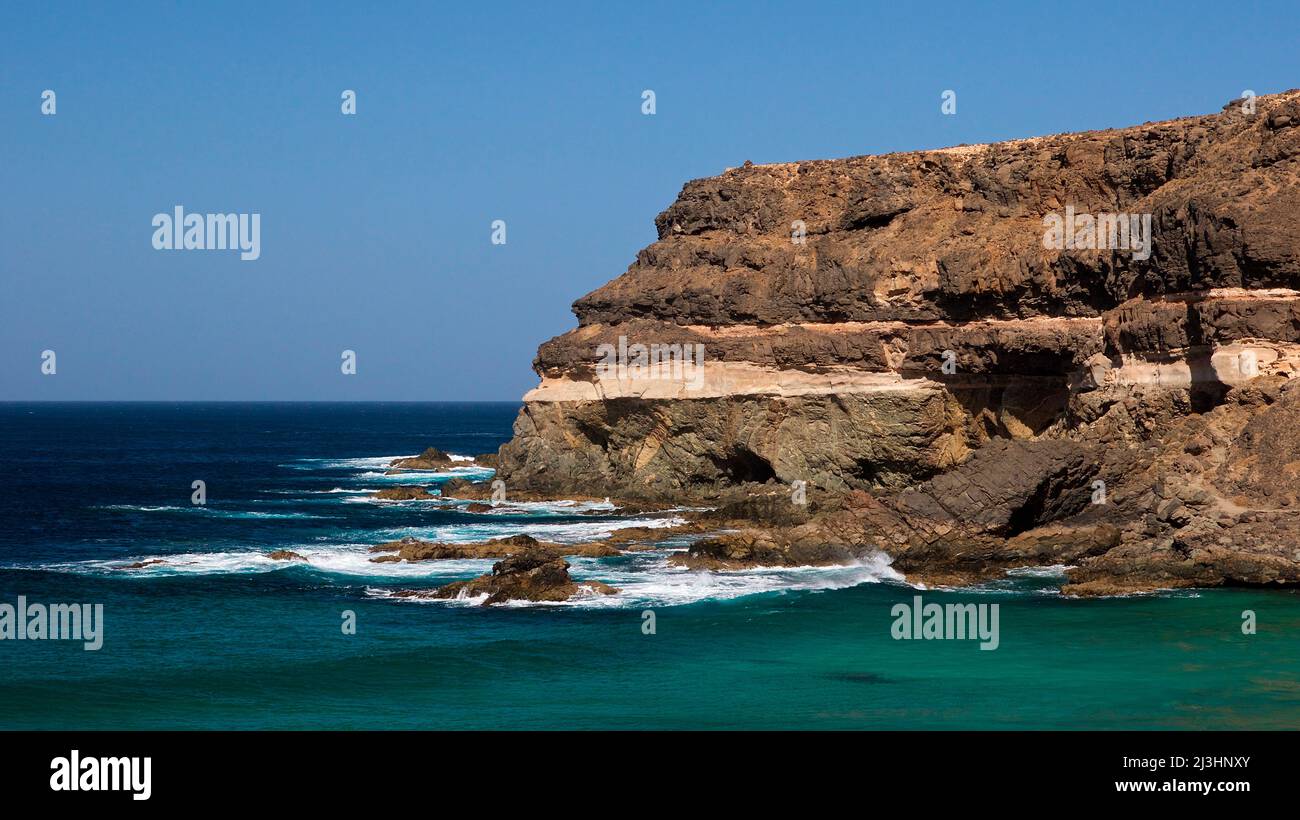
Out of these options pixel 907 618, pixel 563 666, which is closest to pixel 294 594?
pixel 563 666

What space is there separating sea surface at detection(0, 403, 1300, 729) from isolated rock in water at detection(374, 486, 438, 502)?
50.3 ft

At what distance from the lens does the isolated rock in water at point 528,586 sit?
34.2 metres

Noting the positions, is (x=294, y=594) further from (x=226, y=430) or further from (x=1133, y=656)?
(x=226, y=430)

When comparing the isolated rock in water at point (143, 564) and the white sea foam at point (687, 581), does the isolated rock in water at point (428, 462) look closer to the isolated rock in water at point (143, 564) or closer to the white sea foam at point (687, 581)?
the isolated rock in water at point (143, 564)

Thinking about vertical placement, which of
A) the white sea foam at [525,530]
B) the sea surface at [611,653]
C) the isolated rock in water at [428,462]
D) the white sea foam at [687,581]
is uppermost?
the isolated rock in water at [428,462]

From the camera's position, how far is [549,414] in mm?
60031

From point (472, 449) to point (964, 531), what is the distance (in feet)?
260

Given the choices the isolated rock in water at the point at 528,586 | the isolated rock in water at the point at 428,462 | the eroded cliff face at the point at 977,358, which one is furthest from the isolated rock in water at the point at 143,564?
the isolated rock in water at the point at 428,462

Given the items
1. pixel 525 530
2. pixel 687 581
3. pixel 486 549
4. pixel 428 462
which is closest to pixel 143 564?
pixel 486 549

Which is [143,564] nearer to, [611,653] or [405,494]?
[611,653]

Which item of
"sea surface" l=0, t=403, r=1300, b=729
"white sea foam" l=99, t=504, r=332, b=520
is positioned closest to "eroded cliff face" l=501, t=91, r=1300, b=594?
"sea surface" l=0, t=403, r=1300, b=729

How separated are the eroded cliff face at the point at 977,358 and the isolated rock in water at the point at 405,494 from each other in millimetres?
4236

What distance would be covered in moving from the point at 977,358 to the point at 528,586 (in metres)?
21.8

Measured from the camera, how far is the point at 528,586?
34469 mm
